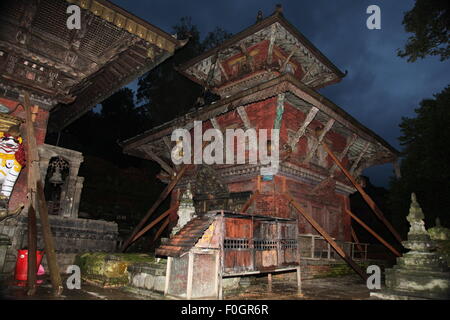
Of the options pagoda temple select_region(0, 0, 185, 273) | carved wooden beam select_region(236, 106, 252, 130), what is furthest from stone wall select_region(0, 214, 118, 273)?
carved wooden beam select_region(236, 106, 252, 130)

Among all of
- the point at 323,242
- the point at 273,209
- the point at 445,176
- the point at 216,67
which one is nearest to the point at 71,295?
the point at 273,209

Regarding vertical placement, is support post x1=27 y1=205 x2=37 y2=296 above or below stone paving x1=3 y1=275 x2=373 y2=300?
above

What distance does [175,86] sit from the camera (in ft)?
84.7

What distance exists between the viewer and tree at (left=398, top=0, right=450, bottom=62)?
1209cm

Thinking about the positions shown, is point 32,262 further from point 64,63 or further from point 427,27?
point 427,27

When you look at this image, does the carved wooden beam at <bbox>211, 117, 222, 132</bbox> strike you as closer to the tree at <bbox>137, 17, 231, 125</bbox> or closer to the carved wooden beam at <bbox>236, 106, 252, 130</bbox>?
the carved wooden beam at <bbox>236, 106, 252, 130</bbox>

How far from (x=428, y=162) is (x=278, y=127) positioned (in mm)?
8927

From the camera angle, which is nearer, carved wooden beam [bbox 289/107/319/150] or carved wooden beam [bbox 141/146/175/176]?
carved wooden beam [bbox 289/107/319/150]

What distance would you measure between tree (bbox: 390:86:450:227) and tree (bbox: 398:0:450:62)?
310cm

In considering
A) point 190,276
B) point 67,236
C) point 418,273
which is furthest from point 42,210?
point 418,273

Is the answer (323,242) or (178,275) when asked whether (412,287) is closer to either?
(178,275)

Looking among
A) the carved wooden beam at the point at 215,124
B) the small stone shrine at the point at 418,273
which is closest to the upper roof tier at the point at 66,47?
the carved wooden beam at the point at 215,124

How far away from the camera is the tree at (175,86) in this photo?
25.3 meters
